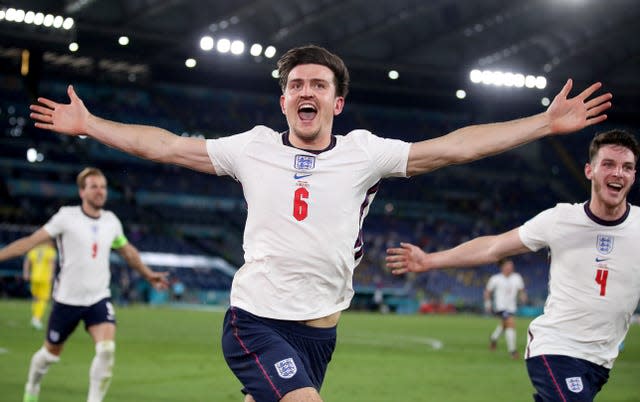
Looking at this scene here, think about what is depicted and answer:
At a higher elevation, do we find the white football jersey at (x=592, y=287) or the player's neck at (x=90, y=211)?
the player's neck at (x=90, y=211)

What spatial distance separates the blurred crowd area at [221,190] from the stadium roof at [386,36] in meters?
4.06

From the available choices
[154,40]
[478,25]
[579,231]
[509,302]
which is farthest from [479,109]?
[579,231]

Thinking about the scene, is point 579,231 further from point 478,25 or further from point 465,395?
point 478,25

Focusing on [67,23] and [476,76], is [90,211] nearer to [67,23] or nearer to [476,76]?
[67,23]

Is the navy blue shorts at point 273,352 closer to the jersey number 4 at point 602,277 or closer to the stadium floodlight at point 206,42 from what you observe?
the jersey number 4 at point 602,277

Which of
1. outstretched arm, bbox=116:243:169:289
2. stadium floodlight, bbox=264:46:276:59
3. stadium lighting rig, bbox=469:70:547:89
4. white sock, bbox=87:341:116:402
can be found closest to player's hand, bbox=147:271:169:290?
outstretched arm, bbox=116:243:169:289

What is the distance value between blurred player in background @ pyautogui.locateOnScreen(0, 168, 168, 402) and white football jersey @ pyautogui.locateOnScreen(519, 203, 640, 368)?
5224mm

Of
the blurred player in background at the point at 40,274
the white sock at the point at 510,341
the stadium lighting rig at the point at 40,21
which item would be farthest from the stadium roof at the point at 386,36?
the white sock at the point at 510,341

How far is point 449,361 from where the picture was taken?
19.4 metres

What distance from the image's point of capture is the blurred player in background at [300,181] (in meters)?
5.52

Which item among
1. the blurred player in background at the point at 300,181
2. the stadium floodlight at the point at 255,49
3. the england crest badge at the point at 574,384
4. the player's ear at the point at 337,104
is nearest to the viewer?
the blurred player in background at the point at 300,181

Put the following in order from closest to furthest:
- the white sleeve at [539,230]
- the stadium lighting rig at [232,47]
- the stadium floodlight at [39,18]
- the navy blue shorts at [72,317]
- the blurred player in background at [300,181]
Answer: the blurred player in background at [300,181] < the white sleeve at [539,230] < the navy blue shorts at [72,317] < the stadium floodlight at [39,18] < the stadium lighting rig at [232,47]

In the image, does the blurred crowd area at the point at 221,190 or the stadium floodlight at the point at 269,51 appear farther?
the blurred crowd area at the point at 221,190

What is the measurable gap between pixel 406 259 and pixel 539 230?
1.02 metres
